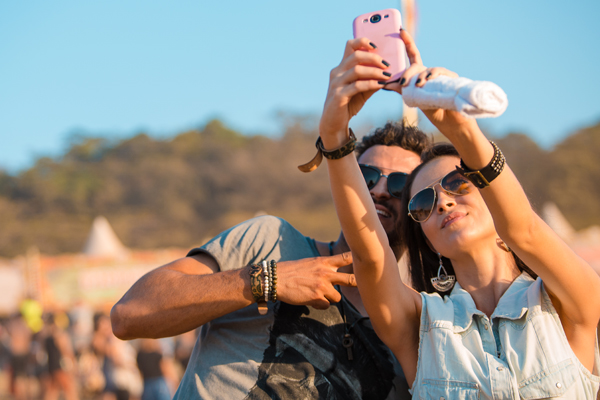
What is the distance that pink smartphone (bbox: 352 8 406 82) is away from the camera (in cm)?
161

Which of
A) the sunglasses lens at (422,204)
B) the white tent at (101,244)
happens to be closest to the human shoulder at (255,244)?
the sunglasses lens at (422,204)

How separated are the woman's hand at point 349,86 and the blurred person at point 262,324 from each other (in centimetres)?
78

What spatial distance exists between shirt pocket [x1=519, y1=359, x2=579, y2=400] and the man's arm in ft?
2.52

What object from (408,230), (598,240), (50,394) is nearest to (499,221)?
(408,230)

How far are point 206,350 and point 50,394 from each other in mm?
10518

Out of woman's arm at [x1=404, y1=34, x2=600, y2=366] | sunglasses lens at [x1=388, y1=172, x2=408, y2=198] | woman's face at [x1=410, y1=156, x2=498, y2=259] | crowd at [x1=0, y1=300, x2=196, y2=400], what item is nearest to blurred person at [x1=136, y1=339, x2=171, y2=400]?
crowd at [x1=0, y1=300, x2=196, y2=400]

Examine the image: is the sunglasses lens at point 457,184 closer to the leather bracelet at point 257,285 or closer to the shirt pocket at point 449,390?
the shirt pocket at point 449,390

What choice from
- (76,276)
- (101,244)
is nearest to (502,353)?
(76,276)

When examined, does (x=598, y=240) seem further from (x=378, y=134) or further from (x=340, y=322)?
(x=340, y=322)

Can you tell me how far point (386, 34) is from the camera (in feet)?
5.54

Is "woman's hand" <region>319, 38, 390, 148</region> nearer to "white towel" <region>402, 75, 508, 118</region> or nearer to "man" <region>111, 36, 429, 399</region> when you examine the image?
"white towel" <region>402, 75, 508, 118</region>

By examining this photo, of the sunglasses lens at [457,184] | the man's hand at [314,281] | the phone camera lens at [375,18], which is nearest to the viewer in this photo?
the phone camera lens at [375,18]

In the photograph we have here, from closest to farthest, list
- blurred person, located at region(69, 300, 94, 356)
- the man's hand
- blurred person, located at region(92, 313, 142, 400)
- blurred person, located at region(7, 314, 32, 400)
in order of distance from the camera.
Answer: the man's hand < blurred person, located at region(92, 313, 142, 400) < blurred person, located at region(7, 314, 32, 400) < blurred person, located at region(69, 300, 94, 356)

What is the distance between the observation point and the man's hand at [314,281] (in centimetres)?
219
